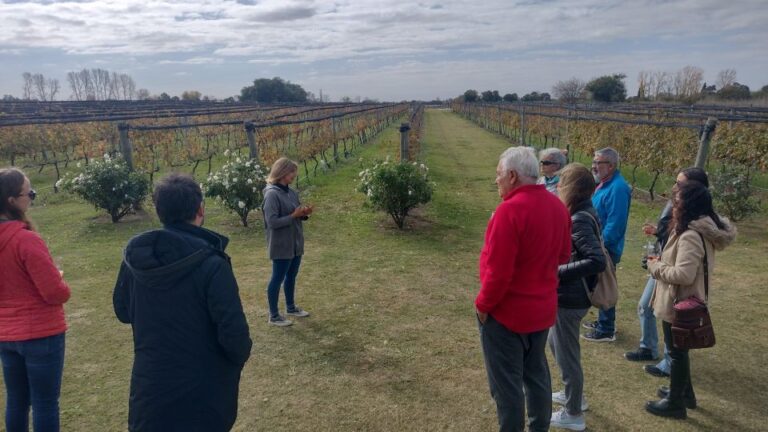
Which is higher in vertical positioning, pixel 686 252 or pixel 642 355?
pixel 686 252

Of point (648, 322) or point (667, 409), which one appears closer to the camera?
point (667, 409)

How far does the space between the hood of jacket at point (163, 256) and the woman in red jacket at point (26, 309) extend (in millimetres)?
793

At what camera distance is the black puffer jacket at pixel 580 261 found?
112 inches

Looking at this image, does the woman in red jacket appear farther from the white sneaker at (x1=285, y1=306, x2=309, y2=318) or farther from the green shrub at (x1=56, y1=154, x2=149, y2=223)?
the green shrub at (x1=56, y1=154, x2=149, y2=223)

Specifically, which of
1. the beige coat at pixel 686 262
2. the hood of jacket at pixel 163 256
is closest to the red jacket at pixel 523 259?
the beige coat at pixel 686 262

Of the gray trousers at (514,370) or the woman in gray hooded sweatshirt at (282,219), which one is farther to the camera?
the woman in gray hooded sweatshirt at (282,219)

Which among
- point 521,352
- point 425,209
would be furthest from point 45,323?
point 425,209

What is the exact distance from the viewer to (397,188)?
27.3 feet

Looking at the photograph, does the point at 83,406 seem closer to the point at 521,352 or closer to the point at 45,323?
the point at 45,323

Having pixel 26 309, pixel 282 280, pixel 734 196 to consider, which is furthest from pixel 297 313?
pixel 734 196

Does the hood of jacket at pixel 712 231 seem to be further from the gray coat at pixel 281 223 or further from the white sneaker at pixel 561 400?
the gray coat at pixel 281 223

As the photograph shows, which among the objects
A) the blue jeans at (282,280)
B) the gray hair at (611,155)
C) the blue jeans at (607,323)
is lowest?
the blue jeans at (607,323)

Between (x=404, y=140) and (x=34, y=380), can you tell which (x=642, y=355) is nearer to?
(x=34, y=380)

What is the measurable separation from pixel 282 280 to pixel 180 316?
8.70ft
